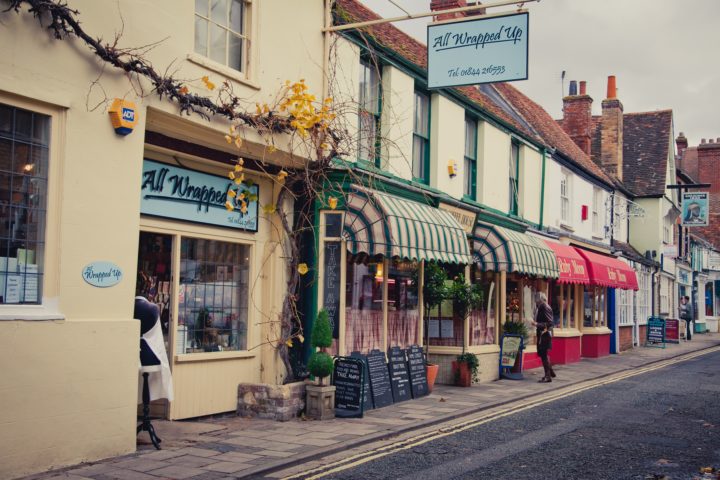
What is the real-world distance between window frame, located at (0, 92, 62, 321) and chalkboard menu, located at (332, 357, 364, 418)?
4.69m

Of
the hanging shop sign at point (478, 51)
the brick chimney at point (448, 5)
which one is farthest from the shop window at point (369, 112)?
the brick chimney at point (448, 5)

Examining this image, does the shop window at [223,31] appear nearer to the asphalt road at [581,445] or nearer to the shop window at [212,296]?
the shop window at [212,296]

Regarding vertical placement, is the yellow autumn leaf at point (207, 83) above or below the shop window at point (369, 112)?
below

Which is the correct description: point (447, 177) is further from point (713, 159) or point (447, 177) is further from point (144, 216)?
point (713, 159)

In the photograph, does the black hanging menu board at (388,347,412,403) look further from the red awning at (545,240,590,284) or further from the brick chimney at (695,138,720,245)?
the brick chimney at (695,138,720,245)

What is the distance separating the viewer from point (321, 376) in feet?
34.2

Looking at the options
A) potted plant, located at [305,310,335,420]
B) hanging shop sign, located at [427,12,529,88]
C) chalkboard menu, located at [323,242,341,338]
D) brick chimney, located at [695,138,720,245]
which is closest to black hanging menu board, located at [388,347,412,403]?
chalkboard menu, located at [323,242,341,338]

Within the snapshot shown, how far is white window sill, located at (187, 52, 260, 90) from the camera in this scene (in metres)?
9.21

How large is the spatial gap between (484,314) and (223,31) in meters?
9.50

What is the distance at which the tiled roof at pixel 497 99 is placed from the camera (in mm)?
13664

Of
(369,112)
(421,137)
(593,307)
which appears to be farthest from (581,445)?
(593,307)

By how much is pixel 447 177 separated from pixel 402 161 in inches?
75.3

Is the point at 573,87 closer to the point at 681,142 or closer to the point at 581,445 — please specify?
the point at 581,445

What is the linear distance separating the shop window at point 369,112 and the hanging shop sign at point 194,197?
8.15 feet
